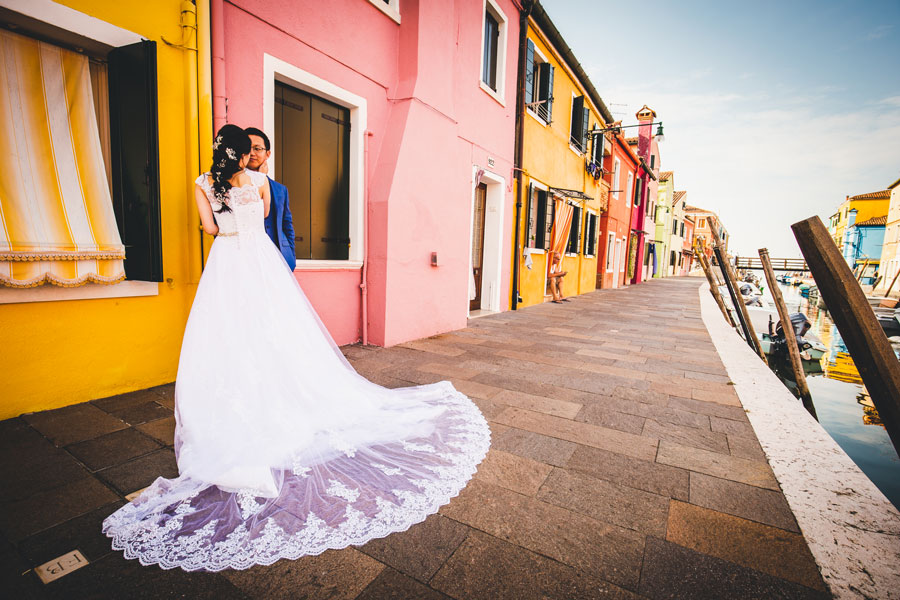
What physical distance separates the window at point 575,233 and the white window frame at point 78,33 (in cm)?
1081

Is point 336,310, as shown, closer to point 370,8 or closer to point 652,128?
point 370,8

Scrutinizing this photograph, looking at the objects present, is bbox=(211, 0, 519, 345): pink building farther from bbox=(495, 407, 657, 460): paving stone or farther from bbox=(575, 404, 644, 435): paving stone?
bbox=(575, 404, 644, 435): paving stone

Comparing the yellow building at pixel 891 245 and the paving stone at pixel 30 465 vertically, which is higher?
the yellow building at pixel 891 245

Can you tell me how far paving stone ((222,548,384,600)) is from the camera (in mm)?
1331

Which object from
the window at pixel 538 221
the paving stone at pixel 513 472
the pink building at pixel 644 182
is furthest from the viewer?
the pink building at pixel 644 182

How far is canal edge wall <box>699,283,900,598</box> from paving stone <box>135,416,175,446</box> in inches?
126

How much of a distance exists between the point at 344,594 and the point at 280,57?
4.33 metres

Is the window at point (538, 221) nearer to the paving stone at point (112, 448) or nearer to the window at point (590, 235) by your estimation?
the window at point (590, 235)

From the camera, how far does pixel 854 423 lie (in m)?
4.83

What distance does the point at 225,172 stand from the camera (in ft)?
7.87

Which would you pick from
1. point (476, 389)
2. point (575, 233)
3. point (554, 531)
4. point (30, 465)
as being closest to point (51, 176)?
point (30, 465)

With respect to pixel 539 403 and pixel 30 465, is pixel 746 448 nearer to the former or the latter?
pixel 539 403

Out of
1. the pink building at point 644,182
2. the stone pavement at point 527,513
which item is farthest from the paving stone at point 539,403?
the pink building at point 644,182

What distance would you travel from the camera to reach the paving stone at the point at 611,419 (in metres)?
2.81
